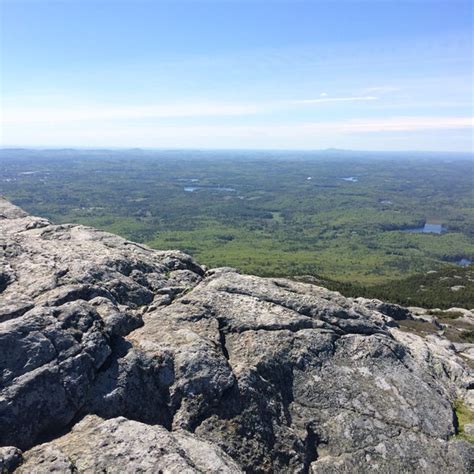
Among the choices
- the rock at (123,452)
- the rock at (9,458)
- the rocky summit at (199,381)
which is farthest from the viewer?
the rocky summit at (199,381)

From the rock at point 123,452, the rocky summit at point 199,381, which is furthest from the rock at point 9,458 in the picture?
the rock at point 123,452

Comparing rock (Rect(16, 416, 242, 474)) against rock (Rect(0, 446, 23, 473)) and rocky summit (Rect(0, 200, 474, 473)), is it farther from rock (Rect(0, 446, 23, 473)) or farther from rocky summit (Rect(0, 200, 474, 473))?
rock (Rect(0, 446, 23, 473))

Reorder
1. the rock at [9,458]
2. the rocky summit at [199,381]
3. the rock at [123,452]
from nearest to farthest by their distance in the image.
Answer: the rock at [9,458]
the rock at [123,452]
the rocky summit at [199,381]

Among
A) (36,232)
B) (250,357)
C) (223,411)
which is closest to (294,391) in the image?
(250,357)

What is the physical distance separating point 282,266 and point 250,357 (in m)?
167

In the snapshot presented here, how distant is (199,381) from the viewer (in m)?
16.3

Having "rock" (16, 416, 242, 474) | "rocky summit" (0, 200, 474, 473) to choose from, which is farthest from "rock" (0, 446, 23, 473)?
"rock" (16, 416, 242, 474)

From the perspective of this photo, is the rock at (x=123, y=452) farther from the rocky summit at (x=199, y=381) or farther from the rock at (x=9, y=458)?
the rock at (x=9, y=458)

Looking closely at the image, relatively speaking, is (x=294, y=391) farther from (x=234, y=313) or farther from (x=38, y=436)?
(x=38, y=436)

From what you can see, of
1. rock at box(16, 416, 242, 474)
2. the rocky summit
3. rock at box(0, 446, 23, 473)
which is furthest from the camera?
the rocky summit

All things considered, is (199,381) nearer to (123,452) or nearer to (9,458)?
(123,452)

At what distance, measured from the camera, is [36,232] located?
2591 centimetres

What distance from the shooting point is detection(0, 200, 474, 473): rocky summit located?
13.6 meters

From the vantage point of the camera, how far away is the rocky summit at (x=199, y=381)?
44.6 feet
